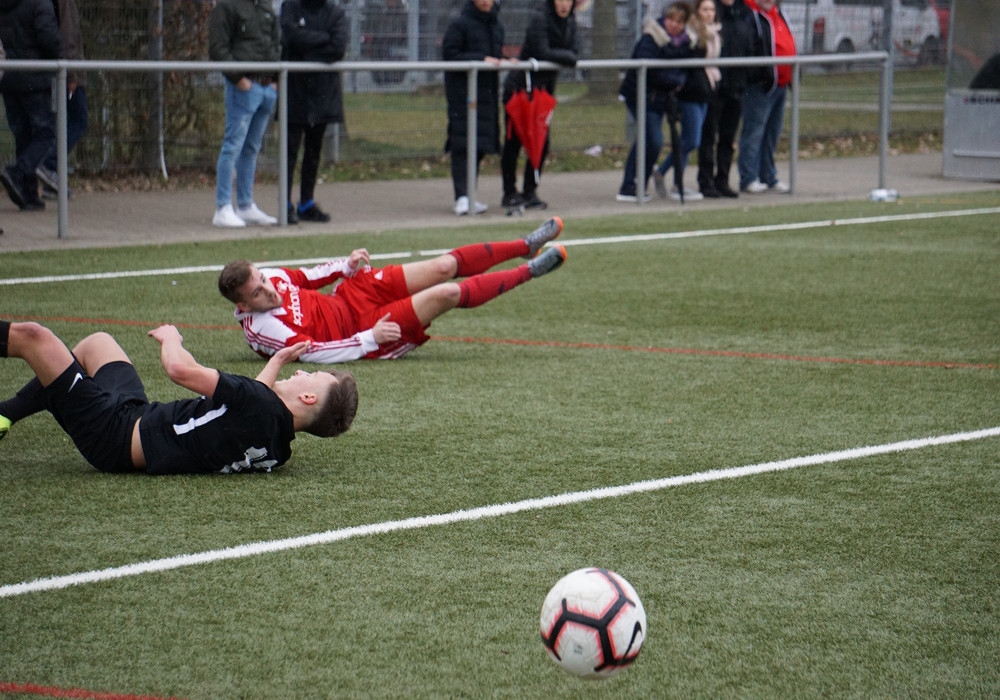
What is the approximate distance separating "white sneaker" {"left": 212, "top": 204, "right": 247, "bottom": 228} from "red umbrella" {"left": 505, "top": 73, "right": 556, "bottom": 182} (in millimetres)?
2954

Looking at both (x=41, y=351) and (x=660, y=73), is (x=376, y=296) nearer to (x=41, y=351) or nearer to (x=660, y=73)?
(x=41, y=351)

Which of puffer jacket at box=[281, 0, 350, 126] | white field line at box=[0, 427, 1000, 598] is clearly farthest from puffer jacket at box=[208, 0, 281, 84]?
white field line at box=[0, 427, 1000, 598]

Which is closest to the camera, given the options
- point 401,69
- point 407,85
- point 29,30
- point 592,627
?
point 592,627

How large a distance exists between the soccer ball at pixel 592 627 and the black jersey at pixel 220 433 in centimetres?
199

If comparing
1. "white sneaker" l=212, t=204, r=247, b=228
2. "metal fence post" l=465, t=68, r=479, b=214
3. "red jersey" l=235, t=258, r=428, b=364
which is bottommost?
"red jersey" l=235, t=258, r=428, b=364

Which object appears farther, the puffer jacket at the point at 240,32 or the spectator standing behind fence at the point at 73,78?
the spectator standing behind fence at the point at 73,78

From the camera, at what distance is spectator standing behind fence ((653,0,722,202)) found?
48.6 ft

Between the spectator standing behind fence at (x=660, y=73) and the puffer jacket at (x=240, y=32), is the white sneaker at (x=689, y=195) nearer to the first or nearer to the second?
the spectator standing behind fence at (x=660, y=73)

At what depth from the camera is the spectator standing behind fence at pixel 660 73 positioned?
1473 cm

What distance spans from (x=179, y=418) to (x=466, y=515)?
4.05ft

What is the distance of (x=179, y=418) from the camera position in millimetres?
5457

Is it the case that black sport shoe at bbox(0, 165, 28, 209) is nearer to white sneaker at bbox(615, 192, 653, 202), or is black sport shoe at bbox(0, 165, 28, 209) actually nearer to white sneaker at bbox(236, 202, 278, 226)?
white sneaker at bbox(236, 202, 278, 226)

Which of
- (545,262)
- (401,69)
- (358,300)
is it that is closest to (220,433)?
(358,300)

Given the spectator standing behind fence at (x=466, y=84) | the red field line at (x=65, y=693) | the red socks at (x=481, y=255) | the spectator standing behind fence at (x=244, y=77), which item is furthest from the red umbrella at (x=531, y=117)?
the red field line at (x=65, y=693)
